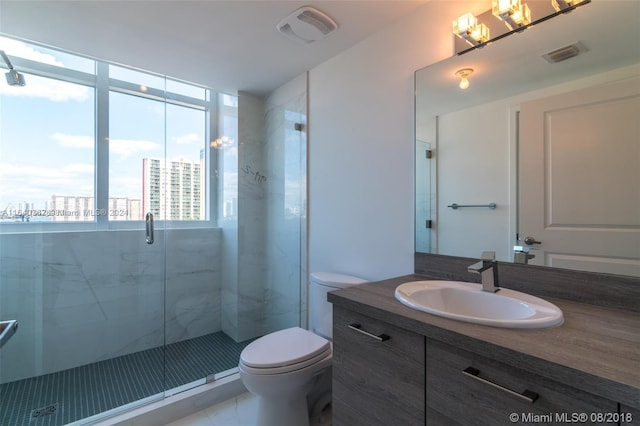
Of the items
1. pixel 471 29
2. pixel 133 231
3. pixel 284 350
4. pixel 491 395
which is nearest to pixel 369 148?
pixel 471 29

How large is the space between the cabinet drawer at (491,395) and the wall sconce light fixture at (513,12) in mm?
1322

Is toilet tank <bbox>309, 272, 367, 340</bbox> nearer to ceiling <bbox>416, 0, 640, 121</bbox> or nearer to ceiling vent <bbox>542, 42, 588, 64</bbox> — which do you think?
ceiling <bbox>416, 0, 640, 121</bbox>

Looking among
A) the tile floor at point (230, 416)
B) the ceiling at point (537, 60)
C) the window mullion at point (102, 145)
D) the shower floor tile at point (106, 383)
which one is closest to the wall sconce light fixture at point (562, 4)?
the ceiling at point (537, 60)

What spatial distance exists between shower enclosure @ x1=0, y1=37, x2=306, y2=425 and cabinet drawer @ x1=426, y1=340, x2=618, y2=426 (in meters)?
1.62

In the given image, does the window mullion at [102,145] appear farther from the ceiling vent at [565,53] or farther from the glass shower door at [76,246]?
the ceiling vent at [565,53]

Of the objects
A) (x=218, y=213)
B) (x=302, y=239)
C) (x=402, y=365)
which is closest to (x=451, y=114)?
(x=402, y=365)

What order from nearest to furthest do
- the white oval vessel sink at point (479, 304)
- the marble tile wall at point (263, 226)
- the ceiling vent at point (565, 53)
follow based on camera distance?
the white oval vessel sink at point (479, 304) < the ceiling vent at point (565, 53) < the marble tile wall at point (263, 226)

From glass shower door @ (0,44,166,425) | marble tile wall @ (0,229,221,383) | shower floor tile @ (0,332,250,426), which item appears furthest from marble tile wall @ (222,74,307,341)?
glass shower door @ (0,44,166,425)

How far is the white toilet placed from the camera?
1453mm

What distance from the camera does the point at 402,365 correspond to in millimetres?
964

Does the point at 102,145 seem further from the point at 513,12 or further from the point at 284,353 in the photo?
the point at 513,12

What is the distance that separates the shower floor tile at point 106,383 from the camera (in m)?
1.79

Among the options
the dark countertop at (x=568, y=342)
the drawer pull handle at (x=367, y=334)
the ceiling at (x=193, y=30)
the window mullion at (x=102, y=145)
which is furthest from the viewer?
the window mullion at (x=102, y=145)

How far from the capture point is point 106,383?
82.3 inches
